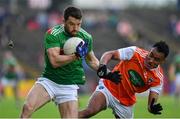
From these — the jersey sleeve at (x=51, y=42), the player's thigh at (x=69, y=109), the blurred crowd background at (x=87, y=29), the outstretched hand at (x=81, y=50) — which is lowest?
the blurred crowd background at (x=87, y=29)

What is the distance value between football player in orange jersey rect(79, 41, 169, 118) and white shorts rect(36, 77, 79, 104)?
45.3 inches

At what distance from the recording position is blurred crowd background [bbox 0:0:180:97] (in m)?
37.5

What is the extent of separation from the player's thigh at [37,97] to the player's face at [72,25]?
1.00m

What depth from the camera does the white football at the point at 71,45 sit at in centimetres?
1159

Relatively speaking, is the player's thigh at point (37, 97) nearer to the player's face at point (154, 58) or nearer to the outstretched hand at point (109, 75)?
the outstretched hand at point (109, 75)

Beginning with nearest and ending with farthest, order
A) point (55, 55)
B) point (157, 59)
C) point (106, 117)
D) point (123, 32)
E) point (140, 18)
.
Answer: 1. point (55, 55)
2. point (157, 59)
3. point (106, 117)
4. point (123, 32)
5. point (140, 18)

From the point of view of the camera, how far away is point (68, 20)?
455 inches

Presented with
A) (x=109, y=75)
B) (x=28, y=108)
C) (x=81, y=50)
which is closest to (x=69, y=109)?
(x=28, y=108)

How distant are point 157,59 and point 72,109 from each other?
1.91 meters

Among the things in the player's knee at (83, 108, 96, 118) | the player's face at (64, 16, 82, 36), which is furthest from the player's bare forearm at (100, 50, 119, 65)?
the player's face at (64, 16, 82, 36)

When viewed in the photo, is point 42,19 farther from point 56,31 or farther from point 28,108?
point 28,108

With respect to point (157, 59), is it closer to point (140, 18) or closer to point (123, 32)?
point (123, 32)

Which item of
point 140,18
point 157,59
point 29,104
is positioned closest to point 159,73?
point 157,59

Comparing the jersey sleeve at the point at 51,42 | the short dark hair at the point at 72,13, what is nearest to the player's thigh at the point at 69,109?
the jersey sleeve at the point at 51,42
